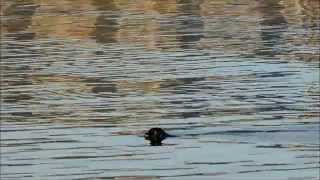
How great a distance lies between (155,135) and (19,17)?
11491mm

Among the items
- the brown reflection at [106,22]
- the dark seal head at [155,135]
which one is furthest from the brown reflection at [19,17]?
the dark seal head at [155,135]

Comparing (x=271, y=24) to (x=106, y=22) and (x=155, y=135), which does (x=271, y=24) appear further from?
(x=155, y=135)

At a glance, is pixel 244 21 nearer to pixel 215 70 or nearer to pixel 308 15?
pixel 308 15

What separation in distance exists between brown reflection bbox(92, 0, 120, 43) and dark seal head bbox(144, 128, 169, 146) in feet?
24.0

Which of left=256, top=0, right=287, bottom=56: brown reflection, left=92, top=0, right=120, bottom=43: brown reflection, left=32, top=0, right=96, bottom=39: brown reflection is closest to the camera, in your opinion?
left=256, top=0, right=287, bottom=56: brown reflection

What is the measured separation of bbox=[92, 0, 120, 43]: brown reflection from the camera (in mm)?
17312

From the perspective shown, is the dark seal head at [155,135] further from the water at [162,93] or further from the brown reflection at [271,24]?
the brown reflection at [271,24]

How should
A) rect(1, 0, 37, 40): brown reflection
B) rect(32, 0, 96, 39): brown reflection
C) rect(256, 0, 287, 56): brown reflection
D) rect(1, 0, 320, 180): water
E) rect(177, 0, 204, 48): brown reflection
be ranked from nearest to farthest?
rect(1, 0, 320, 180): water → rect(256, 0, 287, 56): brown reflection → rect(177, 0, 204, 48): brown reflection → rect(32, 0, 96, 39): brown reflection → rect(1, 0, 37, 40): brown reflection

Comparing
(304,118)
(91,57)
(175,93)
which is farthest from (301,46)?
(304,118)

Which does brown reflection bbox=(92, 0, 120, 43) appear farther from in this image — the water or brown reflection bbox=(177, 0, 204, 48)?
brown reflection bbox=(177, 0, 204, 48)

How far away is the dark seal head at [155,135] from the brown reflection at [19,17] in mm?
8210

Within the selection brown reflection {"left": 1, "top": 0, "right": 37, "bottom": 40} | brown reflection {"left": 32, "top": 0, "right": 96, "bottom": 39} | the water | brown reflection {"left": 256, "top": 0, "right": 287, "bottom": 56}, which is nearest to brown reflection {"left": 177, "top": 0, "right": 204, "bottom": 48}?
the water

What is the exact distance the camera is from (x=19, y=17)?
20594 mm

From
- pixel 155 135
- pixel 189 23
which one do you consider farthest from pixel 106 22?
pixel 155 135
